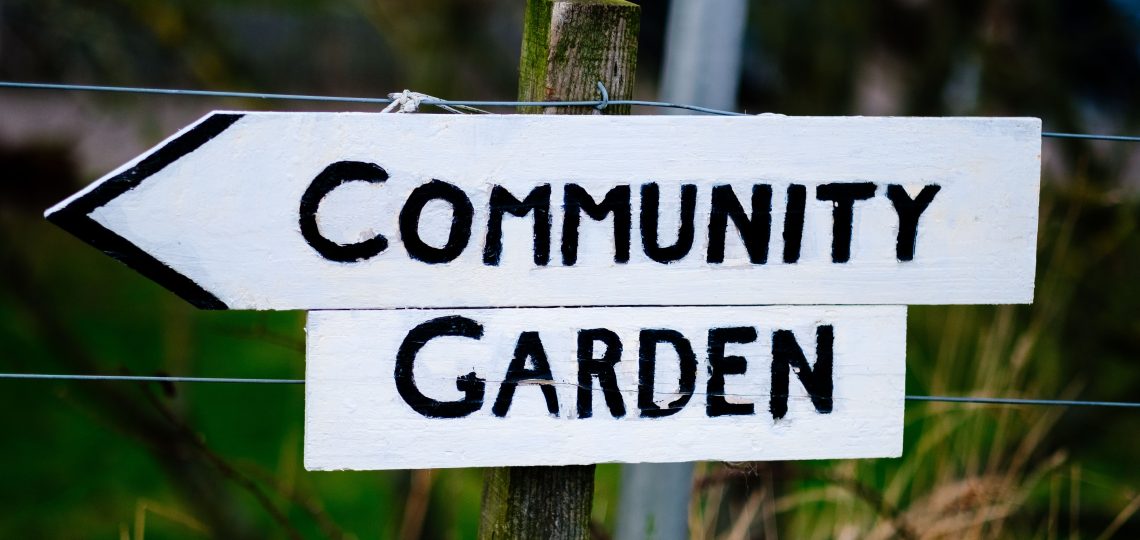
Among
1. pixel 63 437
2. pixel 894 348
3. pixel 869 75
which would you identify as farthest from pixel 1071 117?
pixel 63 437

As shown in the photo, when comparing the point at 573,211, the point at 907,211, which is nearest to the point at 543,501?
the point at 573,211

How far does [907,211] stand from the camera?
138cm

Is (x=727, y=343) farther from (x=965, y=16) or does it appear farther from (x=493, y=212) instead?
(x=965, y=16)

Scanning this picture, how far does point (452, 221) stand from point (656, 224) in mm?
264

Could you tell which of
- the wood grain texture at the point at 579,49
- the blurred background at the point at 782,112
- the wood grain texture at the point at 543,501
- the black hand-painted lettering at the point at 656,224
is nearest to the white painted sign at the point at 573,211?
the black hand-painted lettering at the point at 656,224

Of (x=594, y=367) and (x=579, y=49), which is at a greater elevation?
(x=579, y=49)

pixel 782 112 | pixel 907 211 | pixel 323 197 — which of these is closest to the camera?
pixel 323 197

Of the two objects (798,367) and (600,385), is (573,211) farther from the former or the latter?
(798,367)

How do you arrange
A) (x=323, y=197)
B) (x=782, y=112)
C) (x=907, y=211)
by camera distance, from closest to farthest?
(x=323, y=197)
(x=907, y=211)
(x=782, y=112)

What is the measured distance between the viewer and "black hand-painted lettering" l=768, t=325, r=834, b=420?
Answer: 1368 mm

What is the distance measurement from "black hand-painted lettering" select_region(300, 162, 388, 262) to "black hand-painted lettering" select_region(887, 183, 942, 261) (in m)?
0.68

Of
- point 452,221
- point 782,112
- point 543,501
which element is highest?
point 782,112

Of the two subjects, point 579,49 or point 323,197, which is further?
point 579,49

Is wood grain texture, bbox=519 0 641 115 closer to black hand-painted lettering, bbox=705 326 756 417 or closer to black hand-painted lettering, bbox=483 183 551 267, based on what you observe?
black hand-painted lettering, bbox=483 183 551 267
